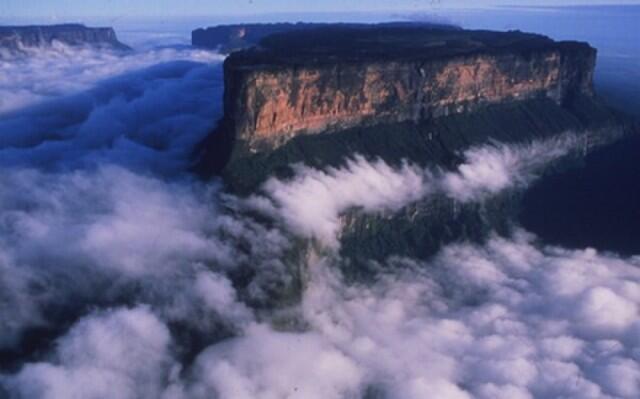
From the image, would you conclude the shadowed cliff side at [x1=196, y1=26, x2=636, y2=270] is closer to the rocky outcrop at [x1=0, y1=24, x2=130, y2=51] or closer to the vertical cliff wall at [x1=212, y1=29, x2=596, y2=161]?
the vertical cliff wall at [x1=212, y1=29, x2=596, y2=161]

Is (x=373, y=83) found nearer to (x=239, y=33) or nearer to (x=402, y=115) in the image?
(x=402, y=115)

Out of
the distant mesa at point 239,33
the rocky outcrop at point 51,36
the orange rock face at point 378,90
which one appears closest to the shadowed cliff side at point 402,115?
the orange rock face at point 378,90

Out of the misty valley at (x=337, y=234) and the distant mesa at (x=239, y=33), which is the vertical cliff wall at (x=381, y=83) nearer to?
the misty valley at (x=337, y=234)

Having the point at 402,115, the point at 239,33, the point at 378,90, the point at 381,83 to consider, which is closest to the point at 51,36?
the point at 239,33

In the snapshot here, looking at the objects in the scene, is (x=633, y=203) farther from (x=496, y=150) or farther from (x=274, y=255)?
(x=274, y=255)

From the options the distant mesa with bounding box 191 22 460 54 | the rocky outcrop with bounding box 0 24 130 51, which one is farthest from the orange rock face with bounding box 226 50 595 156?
the rocky outcrop with bounding box 0 24 130 51

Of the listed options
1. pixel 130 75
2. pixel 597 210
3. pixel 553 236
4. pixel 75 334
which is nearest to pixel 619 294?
pixel 553 236
